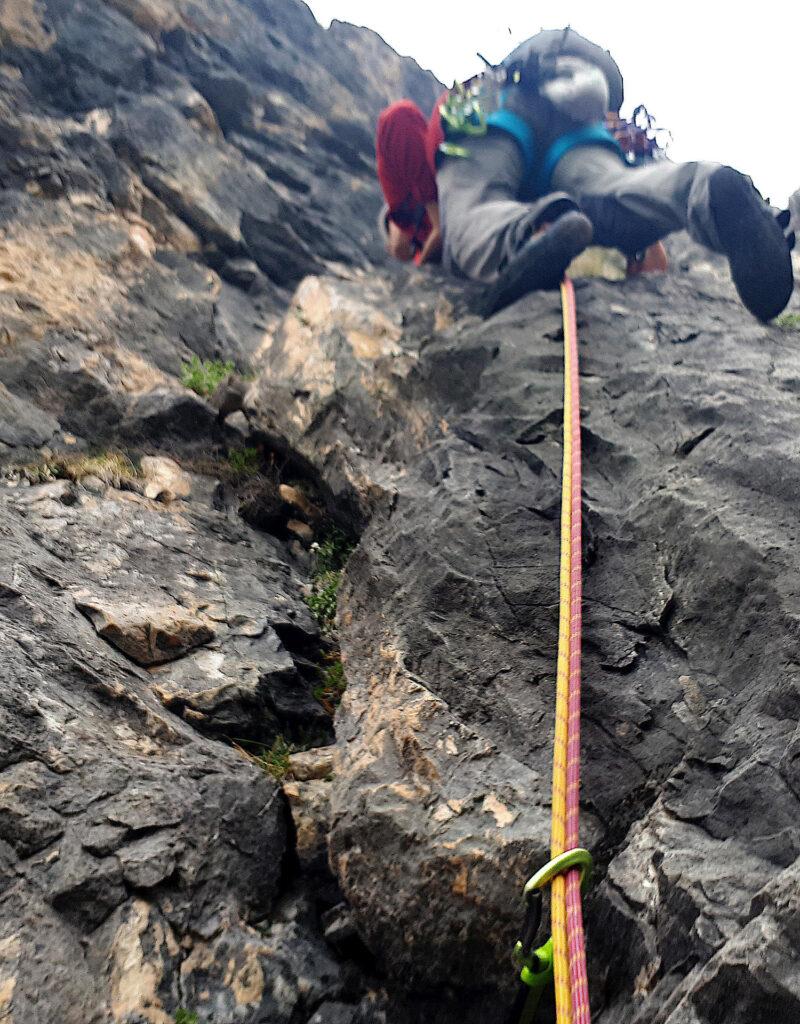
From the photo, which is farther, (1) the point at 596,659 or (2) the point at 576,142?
(2) the point at 576,142

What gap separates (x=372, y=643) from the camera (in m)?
3.05

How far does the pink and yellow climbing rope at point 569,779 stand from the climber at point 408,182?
3.83 meters

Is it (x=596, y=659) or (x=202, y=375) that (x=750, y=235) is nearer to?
(x=596, y=659)

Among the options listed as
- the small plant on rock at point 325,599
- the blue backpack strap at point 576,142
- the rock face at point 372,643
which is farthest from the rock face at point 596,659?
the blue backpack strap at point 576,142

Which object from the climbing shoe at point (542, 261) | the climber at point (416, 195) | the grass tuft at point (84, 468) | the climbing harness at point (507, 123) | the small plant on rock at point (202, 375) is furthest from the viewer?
the climbing harness at point (507, 123)

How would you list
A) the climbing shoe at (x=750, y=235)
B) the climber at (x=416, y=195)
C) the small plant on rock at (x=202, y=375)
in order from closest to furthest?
the climbing shoe at (x=750, y=235)
the climber at (x=416, y=195)
the small plant on rock at (x=202, y=375)

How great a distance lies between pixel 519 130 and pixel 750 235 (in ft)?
8.35

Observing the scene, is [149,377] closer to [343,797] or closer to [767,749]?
[343,797]

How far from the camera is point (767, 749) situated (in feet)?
6.59

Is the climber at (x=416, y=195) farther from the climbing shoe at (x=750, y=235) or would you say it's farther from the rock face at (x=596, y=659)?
the climbing shoe at (x=750, y=235)

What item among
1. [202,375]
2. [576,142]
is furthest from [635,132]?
[202,375]

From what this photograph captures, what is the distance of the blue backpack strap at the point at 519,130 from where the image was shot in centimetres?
557

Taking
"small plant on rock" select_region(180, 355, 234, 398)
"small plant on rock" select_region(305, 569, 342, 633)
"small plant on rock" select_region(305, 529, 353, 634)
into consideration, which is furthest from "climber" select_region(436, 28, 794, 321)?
"small plant on rock" select_region(305, 569, 342, 633)

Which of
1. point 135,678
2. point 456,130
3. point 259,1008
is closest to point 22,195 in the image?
point 456,130
